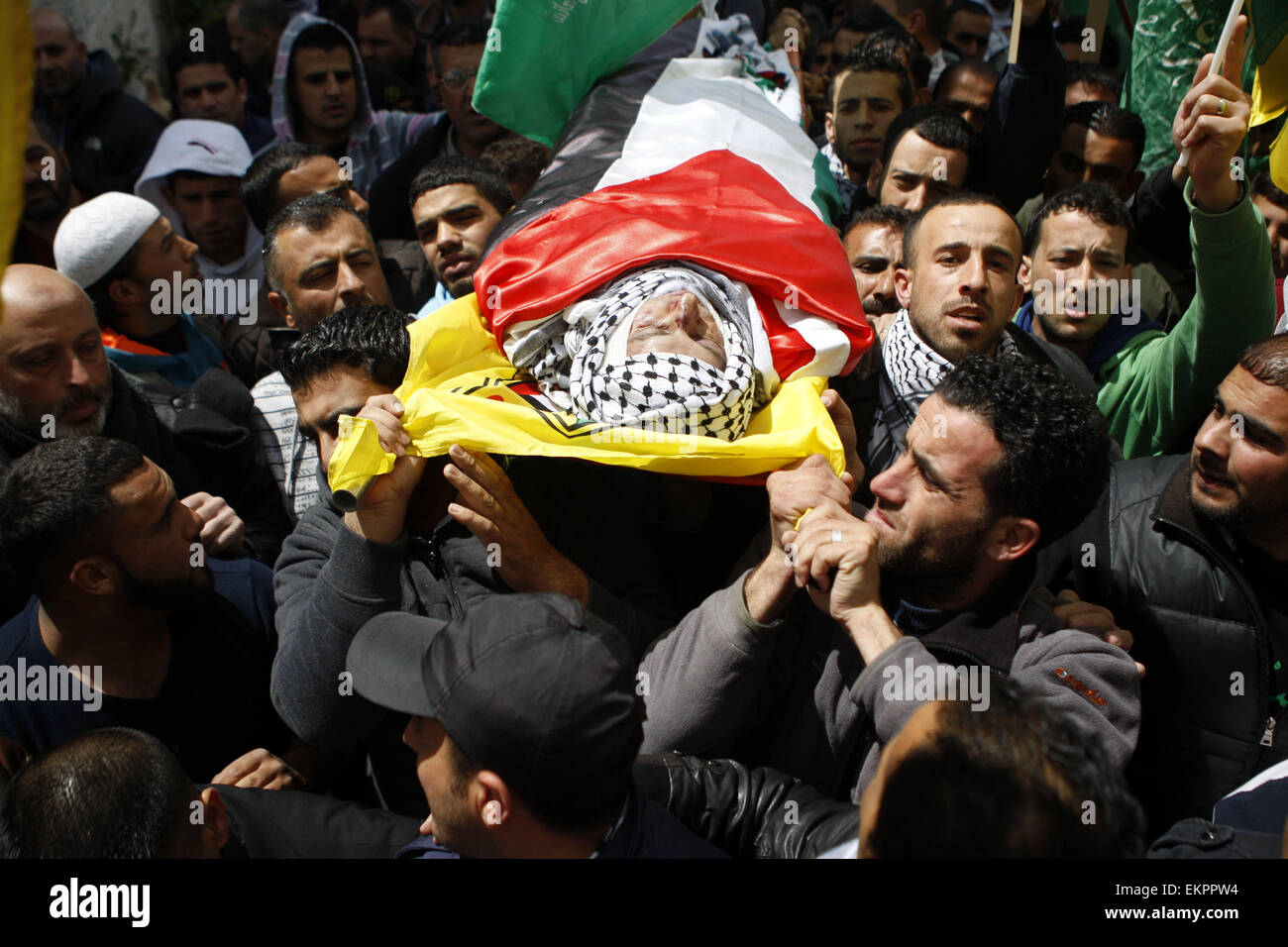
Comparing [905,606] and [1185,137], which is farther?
[1185,137]

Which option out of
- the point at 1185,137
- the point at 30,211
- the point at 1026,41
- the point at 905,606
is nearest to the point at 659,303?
the point at 905,606

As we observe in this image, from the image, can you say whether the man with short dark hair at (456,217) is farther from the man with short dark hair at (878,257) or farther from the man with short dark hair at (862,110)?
the man with short dark hair at (862,110)

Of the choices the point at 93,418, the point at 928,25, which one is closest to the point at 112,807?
the point at 93,418

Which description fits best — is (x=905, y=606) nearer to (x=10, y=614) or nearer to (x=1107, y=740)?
(x=1107, y=740)

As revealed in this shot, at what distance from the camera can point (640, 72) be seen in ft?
9.49

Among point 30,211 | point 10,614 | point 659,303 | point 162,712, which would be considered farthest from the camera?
point 30,211

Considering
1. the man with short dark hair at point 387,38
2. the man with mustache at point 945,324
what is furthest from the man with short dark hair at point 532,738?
the man with short dark hair at point 387,38

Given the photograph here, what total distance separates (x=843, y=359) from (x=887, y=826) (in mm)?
1143

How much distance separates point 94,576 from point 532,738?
101 cm

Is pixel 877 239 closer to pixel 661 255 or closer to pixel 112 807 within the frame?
pixel 661 255

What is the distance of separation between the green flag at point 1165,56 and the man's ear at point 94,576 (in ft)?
9.66

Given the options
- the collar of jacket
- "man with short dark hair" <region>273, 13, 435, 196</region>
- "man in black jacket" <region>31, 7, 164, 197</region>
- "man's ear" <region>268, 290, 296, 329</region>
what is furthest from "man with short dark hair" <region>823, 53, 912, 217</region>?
"man in black jacket" <region>31, 7, 164, 197</region>

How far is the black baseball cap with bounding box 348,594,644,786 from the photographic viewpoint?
1.28 meters

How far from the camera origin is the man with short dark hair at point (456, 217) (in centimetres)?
295
